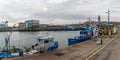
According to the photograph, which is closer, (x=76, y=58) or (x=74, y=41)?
(x=76, y=58)

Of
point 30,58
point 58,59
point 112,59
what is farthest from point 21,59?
point 112,59

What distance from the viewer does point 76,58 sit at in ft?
60.4

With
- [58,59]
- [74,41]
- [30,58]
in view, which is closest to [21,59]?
[30,58]

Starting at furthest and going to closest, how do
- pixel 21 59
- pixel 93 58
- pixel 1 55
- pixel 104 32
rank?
pixel 104 32 → pixel 1 55 → pixel 93 58 → pixel 21 59

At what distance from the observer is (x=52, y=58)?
18.4 metres

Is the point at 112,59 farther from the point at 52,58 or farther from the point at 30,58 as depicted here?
the point at 30,58

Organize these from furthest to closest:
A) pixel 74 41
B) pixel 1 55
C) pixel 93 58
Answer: pixel 74 41, pixel 1 55, pixel 93 58

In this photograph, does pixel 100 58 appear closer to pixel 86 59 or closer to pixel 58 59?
pixel 86 59

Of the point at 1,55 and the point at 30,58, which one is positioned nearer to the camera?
the point at 30,58

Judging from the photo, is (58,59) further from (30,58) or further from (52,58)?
(30,58)

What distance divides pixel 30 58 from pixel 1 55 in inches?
500

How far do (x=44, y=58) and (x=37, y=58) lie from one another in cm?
71

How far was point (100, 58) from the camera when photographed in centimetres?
1880

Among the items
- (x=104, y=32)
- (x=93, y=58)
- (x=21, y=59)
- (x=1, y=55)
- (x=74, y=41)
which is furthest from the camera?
(x=104, y=32)
